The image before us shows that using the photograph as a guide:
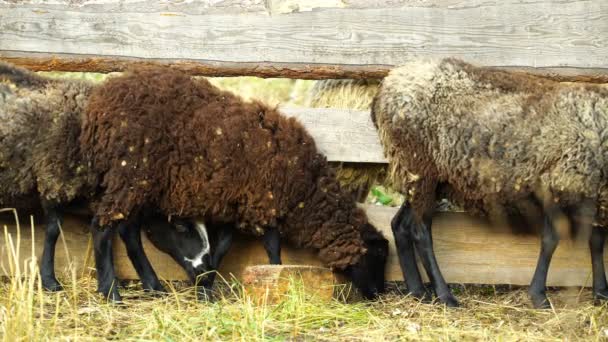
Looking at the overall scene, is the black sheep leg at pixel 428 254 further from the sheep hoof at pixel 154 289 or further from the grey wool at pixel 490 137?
the sheep hoof at pixel 154 289

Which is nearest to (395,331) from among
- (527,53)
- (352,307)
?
(352,307)

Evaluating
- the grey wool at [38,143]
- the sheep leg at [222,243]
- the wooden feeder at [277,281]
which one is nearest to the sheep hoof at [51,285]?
the grey wool at [38,143]

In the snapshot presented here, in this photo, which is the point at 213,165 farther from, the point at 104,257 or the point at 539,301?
the point at 539,301

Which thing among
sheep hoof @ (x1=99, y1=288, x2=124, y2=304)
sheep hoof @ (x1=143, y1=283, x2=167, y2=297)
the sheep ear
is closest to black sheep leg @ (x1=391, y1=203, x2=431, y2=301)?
the sheep ear

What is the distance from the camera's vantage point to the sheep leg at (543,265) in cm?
534

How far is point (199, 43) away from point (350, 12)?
0.99 metres

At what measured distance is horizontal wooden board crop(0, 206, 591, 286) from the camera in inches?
233

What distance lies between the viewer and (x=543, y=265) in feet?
17.7

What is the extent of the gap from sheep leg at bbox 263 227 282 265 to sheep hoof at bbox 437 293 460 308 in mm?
988

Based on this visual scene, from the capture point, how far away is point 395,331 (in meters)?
4.54

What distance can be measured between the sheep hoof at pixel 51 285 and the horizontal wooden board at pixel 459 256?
A: 0.38m

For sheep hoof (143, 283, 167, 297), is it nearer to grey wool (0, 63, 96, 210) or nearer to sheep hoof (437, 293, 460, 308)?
grey wool (0, 63, 96, 210)

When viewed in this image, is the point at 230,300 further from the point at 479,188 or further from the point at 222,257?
the point at 479,188

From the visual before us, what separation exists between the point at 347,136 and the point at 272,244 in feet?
2.98
